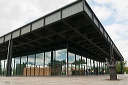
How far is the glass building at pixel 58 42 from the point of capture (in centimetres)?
1630

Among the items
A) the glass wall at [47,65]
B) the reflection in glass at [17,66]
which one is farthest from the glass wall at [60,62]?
the reflection in glass at [17,66]

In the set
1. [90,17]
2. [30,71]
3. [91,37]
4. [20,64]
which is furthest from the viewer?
Result: [20,64]

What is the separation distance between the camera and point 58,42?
80.5ft

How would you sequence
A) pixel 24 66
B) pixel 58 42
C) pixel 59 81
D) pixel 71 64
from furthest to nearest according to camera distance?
pixel 24 66 → pixel 58 42 → pixel 71 64 → pixel 59 81

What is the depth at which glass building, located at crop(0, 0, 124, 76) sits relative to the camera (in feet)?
53.5

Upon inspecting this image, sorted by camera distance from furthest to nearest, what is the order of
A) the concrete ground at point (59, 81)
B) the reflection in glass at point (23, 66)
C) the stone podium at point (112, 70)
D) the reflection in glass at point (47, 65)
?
the reflection in glass at point (23, 66)
the reflection in glass at point (47, 65)
the stone podium at point (112, 70)
the concrete ground at point (59, 81)

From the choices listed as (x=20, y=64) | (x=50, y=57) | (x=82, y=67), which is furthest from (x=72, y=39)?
(x=20, y=64)

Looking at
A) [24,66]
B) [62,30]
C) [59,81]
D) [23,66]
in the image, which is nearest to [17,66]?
Result: [23,66]

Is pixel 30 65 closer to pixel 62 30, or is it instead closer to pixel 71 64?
pixel 71 64

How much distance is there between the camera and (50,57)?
24938 mm

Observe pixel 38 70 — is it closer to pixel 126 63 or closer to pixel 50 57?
pixel 50 57

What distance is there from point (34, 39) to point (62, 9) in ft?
31.9

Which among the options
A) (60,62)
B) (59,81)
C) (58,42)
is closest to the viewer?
(59,81)

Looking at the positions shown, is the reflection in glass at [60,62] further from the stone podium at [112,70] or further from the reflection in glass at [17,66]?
the reflection in glass at [17,66]
